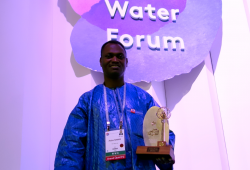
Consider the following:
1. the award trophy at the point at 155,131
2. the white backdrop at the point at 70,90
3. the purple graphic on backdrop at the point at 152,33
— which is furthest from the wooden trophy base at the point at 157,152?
the purple graphic on backdrop at the point at 152,33

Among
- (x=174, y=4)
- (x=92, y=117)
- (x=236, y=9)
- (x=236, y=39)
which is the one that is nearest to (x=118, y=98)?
(x=92, y=117)

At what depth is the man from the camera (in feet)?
4.23

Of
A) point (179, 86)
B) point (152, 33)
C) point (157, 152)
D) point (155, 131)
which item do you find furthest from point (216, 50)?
point (157, 152)

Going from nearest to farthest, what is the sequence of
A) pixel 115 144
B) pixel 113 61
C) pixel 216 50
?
pixel 115 144 → pixel 113 61 → pixel 216 50

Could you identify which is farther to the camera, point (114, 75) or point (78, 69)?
point (78, 69)

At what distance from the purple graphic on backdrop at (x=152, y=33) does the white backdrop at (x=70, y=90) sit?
0.12 m

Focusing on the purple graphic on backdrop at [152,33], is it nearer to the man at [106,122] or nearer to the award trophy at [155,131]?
the man at [106,122]

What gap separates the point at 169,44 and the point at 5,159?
150 cm

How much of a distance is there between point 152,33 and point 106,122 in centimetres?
113

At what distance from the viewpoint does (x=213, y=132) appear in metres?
2.10

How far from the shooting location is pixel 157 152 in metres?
1.18

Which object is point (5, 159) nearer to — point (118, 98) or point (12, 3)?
point (118, 98)

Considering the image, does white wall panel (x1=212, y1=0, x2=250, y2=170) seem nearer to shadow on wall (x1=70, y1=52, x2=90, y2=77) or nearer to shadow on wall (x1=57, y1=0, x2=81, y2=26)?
shadow on wall (x1=70, y1=52, x2=90, y2=77)

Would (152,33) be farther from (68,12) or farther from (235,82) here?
(235,82)
